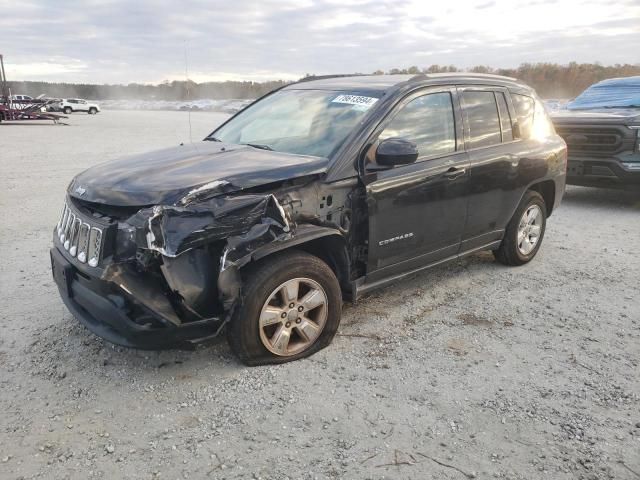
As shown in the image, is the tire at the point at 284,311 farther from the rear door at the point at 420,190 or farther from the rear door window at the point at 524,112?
the rear door window at the point at 524,112

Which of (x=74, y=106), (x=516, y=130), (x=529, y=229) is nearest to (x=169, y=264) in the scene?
(x=516, y=130)

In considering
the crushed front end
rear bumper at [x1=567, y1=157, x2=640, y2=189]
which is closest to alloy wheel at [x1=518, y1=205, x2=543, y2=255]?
the crushed front end

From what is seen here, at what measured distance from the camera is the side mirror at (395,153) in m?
3.63

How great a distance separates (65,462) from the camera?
8.45ft

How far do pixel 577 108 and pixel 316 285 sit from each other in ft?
27.0

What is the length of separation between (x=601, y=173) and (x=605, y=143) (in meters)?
0.46

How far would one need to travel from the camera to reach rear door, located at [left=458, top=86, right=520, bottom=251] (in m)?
4.49

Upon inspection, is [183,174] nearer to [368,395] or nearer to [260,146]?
[260,146]

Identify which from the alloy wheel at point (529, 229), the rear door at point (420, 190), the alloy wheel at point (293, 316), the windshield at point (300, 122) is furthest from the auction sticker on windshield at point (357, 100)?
the alloy wheel at point (529, 229)

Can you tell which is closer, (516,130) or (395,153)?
(395,153)

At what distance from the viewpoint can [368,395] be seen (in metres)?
3.15

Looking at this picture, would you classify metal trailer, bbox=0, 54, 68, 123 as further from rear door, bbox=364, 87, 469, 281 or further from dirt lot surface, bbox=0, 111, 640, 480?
rear door, bbox=364, 87, 469, 281

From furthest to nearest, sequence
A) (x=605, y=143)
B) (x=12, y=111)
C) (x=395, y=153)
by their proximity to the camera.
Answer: (x=12, y=111) < (x=605, y=143) < (x=395, y=153)

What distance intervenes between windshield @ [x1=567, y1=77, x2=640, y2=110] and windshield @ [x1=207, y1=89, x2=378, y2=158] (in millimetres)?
6884
